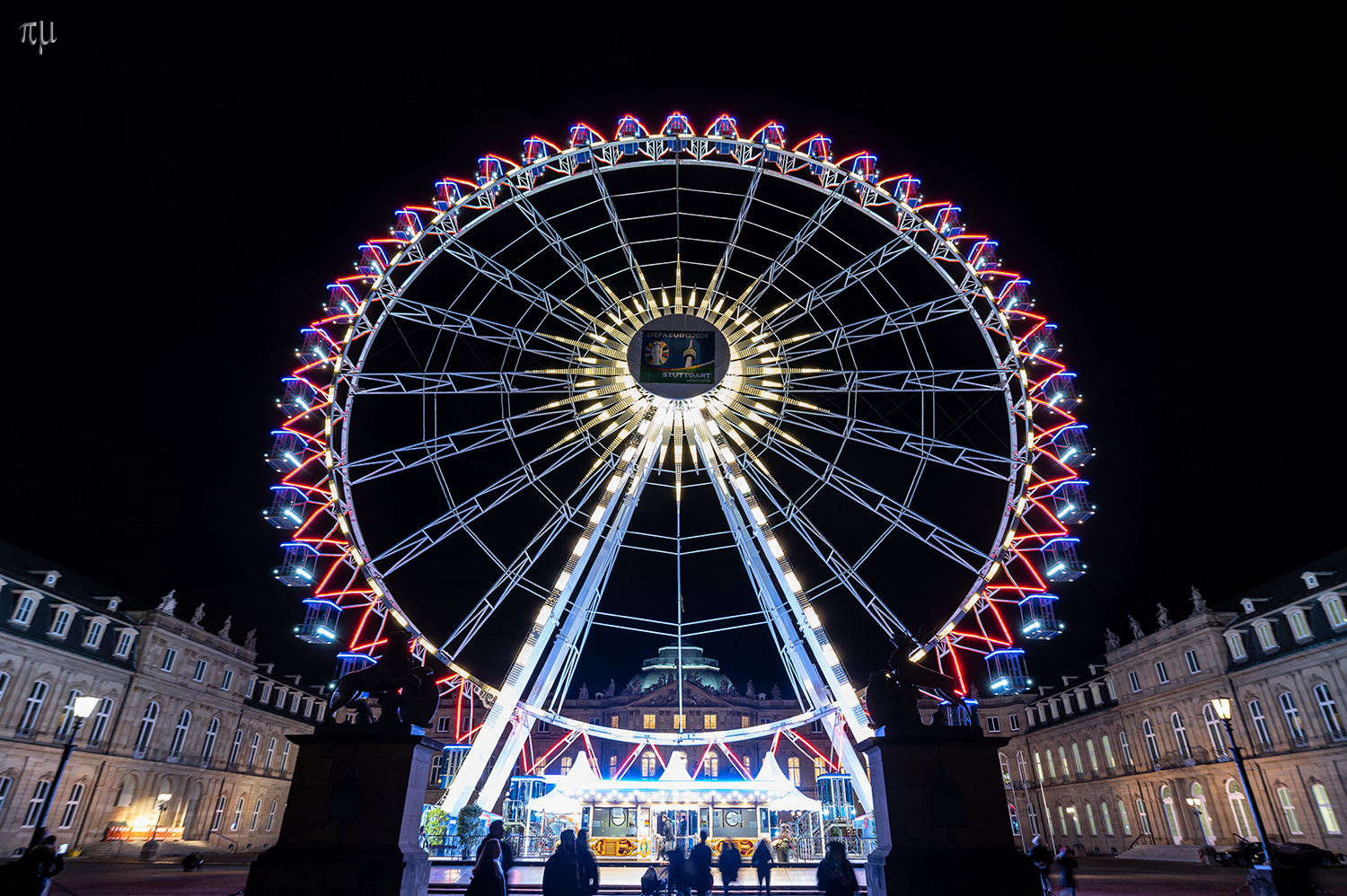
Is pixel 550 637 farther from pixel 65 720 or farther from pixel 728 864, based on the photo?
pixel 65 720

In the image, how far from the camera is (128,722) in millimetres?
45281

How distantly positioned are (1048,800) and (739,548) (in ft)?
192

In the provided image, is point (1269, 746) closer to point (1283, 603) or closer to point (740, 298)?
point (1283, 603)

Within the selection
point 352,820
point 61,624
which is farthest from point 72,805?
point 352,820

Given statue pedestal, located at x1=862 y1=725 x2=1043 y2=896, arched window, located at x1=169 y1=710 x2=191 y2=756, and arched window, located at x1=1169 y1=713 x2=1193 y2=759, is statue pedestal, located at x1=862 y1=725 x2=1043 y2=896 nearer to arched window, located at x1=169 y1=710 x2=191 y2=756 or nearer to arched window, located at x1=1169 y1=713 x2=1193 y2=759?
arched window, located at x1=1169 y1=713 x2=1193 y2=759

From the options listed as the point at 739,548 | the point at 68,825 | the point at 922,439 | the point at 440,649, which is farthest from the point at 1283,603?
the point at 68,825

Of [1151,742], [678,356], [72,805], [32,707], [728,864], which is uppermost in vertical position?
[678,356]

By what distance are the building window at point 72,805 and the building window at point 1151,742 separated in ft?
221

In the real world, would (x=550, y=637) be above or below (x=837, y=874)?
above

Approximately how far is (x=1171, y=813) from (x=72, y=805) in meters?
67.7

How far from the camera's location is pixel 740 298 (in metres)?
25.1

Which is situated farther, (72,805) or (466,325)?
(72,805)

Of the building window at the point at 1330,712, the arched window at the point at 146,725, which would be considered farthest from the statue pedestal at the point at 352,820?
the building window at the point at 1330,712

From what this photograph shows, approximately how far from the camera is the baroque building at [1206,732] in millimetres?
37469
